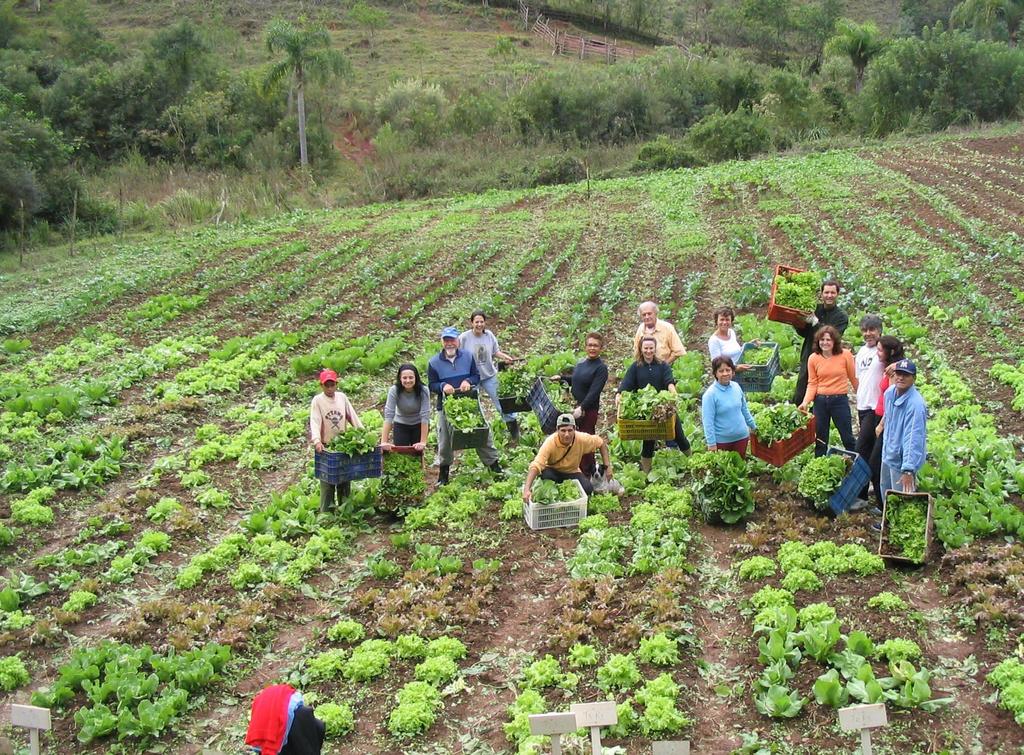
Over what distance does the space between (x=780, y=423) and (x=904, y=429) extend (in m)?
1.66

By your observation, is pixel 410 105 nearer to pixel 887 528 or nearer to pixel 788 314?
pixel 788 314

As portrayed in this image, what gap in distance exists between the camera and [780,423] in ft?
32.3

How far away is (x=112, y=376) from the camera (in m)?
15.7

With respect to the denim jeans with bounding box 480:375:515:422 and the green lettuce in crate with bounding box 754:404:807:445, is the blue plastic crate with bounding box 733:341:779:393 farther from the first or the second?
the denim jeans with bounding box 480:375:515:422

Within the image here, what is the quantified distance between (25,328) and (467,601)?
15.1 metres

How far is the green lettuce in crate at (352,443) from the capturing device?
9914mm

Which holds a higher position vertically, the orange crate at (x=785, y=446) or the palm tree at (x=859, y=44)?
the palm tree at (x=859, y=44)

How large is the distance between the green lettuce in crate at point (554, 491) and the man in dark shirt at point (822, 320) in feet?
10.1

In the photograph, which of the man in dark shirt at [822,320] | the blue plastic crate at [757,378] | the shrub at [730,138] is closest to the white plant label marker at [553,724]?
Result: the man in dark shirt at [822,320]

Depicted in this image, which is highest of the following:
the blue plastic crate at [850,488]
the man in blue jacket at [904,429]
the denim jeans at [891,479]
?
the man in blue jacket at [904,429]

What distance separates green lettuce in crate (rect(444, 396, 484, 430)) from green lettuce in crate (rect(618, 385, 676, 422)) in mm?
1705

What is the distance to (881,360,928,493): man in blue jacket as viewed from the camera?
26.8 ft

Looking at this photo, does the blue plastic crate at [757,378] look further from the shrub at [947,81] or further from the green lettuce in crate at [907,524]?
the shrub at [947,81]

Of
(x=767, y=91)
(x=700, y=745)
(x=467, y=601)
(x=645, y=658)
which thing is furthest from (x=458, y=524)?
(x=767, y=91)
